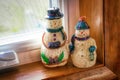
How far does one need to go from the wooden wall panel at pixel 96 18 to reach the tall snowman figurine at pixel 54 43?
0.20m

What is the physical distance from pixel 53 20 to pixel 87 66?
0.34m

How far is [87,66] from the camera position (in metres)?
1.26

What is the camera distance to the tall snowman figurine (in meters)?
1.23

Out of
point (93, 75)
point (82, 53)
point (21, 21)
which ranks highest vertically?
point (21, 21)

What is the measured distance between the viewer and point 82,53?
1.23 metres

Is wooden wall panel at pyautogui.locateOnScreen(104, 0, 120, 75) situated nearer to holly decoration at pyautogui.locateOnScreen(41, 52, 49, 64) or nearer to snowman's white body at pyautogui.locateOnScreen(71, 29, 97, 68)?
snowman's white body at pyautogui.locateOnScreen(71, 29, 97, 68)

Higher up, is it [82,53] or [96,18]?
[96,18]

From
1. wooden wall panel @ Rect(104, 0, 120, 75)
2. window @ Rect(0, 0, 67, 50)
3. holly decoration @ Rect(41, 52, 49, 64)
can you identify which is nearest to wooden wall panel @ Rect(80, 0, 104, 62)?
wooden wall panel @ Rect(104, 0, 120, 75)

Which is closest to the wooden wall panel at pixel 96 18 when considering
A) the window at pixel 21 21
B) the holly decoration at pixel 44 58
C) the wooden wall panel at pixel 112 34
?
the wooden wall panel at pixel 112 34

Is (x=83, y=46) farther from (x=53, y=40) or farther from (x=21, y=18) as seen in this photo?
(x=21, y=18)

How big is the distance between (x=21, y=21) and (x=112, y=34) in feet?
1.84

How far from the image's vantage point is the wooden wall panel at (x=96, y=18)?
48.9 inches

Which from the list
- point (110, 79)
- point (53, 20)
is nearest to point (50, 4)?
point (53, 20)

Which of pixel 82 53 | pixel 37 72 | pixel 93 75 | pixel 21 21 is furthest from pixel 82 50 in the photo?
pixel 21 21
